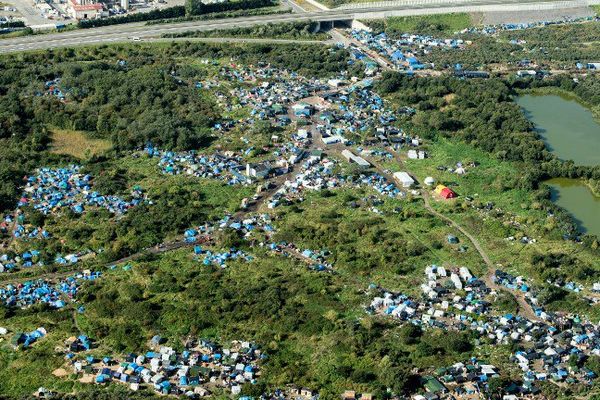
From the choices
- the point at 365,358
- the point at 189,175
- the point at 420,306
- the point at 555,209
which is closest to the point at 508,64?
the point at 555,209

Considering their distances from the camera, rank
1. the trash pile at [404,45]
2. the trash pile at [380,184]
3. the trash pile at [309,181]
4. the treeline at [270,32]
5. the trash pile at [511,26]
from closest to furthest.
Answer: the trash pile at [309,181], the trash pile at [380,184], the trash pile at [404,45], the treeline at [270,32], the trash pile at [511,26]

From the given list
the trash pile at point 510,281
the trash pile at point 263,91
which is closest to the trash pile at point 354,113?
the trash pile at point 263,91

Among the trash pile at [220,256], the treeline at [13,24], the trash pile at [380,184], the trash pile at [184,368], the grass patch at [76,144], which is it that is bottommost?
the trash pile at [184,368]

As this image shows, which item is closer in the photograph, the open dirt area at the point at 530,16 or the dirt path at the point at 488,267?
the dirt path at the point at 488,267

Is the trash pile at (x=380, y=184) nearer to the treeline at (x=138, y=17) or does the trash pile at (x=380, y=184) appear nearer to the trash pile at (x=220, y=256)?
the trash pile at (x=220, y=256)

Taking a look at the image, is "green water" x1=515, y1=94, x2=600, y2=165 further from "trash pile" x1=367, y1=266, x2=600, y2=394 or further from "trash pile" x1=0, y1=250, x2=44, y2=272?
"trash pile" x1=0, y1=250, x2=44, y2=272

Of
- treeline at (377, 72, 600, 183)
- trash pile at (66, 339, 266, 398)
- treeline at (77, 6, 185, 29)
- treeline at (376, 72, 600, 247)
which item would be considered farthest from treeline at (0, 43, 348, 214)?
trash pile at (66, 339, 266, 398)

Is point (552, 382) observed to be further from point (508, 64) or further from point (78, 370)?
point (508, 64)

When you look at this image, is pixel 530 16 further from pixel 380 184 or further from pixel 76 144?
pixel 76 144
